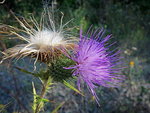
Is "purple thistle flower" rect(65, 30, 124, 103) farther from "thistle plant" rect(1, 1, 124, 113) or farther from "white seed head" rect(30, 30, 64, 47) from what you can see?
"white seed head" rect(30, 30, 64, 47)

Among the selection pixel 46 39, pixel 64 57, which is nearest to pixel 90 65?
pixel 64 57

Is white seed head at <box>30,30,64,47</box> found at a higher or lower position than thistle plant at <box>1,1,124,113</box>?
higher

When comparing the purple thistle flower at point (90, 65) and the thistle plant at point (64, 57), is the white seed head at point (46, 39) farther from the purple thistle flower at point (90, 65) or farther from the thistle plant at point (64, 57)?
the purple thistle flower at point (90, 65)

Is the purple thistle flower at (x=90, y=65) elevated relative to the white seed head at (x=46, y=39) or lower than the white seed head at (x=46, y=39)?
lower

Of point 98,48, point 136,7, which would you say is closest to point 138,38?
point 136,7

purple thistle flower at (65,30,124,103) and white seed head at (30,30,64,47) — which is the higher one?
white seed head at (30,30,64,47)

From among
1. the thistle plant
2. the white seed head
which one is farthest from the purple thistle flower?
the white seed head

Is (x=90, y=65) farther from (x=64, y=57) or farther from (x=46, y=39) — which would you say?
(x=46, y=39)

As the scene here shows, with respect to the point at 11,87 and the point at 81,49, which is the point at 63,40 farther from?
the point at 11,87

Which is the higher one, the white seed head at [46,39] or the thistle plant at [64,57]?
the white seed head at [46,39]

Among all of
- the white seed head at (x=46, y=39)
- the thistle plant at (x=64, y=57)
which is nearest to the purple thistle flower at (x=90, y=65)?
the thistle plant at (x=64, y=57)

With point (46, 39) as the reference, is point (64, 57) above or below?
below
